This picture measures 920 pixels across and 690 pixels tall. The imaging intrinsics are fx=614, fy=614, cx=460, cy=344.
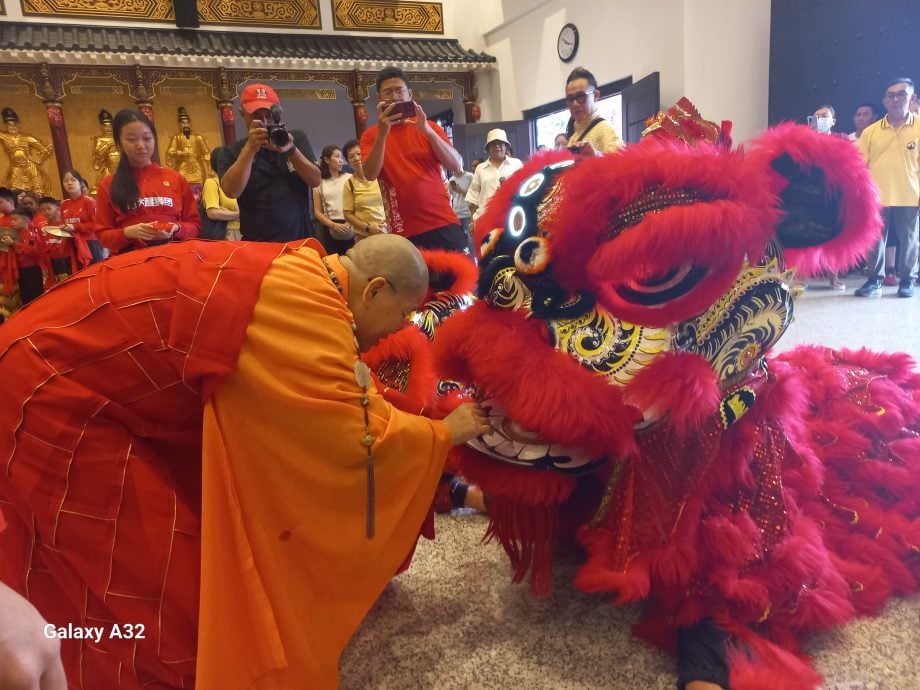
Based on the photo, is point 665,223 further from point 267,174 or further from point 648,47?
point 648,47

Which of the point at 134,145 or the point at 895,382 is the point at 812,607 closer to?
the point at 895,382

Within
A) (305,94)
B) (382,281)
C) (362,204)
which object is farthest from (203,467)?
(305,94)

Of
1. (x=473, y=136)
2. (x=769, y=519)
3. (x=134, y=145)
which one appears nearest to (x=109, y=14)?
(x=473, y=136)

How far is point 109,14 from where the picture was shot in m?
7.15

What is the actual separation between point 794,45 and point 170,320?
5.68 metres

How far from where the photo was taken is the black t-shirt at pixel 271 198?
215 centimetres

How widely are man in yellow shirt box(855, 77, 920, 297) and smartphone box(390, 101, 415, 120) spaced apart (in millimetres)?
3208

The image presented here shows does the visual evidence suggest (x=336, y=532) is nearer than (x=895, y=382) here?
Yes

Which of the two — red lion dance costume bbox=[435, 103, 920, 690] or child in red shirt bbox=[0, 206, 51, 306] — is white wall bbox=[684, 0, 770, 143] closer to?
red lion dance costume bbox=[435, 103, 920, 690]

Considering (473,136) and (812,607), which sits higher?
(473,136)

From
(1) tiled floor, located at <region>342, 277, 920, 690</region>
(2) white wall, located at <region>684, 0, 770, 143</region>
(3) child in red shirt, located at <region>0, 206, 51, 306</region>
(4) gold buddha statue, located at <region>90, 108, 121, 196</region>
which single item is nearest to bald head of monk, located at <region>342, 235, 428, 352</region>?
(1) tiled floor, located at <region>342, 277, 920, 690</region>

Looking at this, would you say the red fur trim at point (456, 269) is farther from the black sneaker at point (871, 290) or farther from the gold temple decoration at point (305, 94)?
the gold temple decoration at point (305, 94)

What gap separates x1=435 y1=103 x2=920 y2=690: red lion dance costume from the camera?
2.88 ft

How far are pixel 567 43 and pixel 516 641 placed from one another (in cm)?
713
